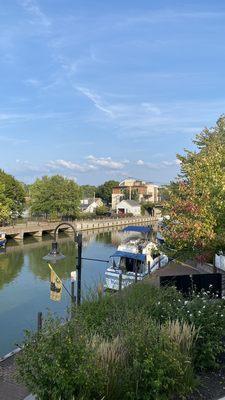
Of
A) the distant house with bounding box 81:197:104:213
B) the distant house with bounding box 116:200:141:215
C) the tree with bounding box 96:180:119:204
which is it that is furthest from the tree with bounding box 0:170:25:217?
the tree with bounding box 96:180:119:204

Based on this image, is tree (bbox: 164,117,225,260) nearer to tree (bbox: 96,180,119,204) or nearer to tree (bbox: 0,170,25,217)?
tree (bbox: 0,170,25,217)

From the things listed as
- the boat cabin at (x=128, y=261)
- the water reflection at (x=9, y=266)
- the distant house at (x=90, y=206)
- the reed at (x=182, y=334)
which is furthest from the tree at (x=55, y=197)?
the reed at (x=182, y=334)

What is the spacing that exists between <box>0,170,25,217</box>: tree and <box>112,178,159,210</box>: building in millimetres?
65281

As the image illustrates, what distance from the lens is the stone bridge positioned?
60.2m

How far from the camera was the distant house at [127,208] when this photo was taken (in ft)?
422

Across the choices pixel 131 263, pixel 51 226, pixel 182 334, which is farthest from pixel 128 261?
pixel 51 226

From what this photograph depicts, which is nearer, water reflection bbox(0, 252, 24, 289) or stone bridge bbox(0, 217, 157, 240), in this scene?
water reflection bbox(0, 252, 24, 289)

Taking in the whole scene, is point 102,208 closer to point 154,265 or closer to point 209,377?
point 154,265

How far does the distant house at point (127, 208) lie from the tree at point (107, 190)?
69.2 feet

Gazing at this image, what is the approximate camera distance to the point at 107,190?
502 feet

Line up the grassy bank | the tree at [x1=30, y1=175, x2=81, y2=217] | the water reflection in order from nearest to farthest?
the grassy bank, the water reflection, the tree at [x1=30, y1=175, x2=81, y2=217]

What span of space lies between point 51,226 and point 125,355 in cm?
6296

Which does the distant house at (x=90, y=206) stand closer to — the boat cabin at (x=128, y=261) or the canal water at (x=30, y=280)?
the canal water at (x=30, y=280)

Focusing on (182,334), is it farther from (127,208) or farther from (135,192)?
(135,192)
